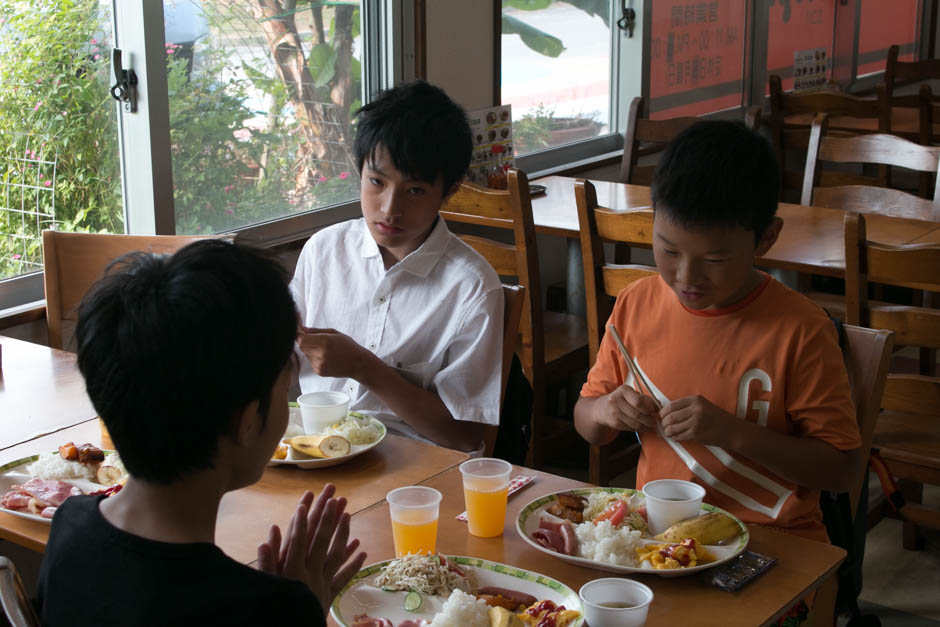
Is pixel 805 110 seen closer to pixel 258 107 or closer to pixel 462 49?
pixel 462 49

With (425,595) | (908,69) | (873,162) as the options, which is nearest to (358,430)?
(425,595)

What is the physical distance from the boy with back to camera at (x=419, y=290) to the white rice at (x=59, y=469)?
426mm

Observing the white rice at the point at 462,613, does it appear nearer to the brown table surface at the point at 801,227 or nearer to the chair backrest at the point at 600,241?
the chair backrest at the point at 600,241

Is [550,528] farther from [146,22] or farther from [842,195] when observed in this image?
[842,195]

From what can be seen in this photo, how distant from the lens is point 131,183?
281 centimetres

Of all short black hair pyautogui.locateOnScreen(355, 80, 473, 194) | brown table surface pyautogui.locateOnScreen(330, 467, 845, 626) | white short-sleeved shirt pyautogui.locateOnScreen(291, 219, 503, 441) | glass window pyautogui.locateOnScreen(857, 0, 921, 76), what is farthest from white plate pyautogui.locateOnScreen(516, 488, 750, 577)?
glass window pyautogui.locateOnScreen(857, 0, 921, 76)

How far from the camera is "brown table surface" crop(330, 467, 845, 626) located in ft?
3.70

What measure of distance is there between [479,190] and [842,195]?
1.29 meters

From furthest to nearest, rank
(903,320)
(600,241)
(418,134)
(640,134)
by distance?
(640,134) → (600,241) → (903,320) → (418,134)

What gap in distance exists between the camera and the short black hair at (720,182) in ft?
Result: 4.89

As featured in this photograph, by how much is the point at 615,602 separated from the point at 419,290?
36.0 inches

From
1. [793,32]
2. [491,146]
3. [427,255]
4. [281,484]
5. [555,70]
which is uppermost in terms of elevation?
[793,32]

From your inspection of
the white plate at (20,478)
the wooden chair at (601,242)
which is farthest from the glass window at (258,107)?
the white plate at (20,478)

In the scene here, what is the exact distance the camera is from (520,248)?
9.34 feet
